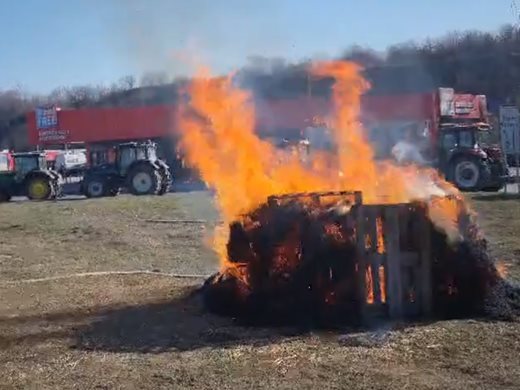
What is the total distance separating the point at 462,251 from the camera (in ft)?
25.6

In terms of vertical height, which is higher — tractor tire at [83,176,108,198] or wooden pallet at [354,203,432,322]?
tractor tire at [83,176,108,198]

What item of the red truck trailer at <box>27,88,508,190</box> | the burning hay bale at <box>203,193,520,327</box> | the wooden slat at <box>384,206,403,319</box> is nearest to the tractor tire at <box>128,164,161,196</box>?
the red truck trailer at <box>27,88,508,190</box>

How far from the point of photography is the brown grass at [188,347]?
5809mm

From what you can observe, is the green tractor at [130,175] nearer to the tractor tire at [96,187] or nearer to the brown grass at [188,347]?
the tractor tire at [96,187]

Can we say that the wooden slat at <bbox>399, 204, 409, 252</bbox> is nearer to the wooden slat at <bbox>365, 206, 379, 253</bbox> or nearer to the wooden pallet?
the wooden pallet

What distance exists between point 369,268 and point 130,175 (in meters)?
22.1

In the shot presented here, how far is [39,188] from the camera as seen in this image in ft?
96.3

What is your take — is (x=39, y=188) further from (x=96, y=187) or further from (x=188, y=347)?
(x=188, y=347)

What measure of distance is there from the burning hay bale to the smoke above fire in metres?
0.91

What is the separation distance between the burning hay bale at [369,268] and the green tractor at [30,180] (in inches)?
895

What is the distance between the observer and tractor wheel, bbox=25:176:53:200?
29188mm

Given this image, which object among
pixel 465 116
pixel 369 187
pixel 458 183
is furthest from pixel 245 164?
pixel 465 116

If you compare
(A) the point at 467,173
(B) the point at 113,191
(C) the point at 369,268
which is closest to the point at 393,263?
(C) the point at 369,268

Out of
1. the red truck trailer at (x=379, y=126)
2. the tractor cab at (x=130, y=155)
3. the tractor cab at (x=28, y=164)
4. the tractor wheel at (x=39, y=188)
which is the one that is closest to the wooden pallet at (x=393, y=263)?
the red truck trailer at (x=379, y=126)
